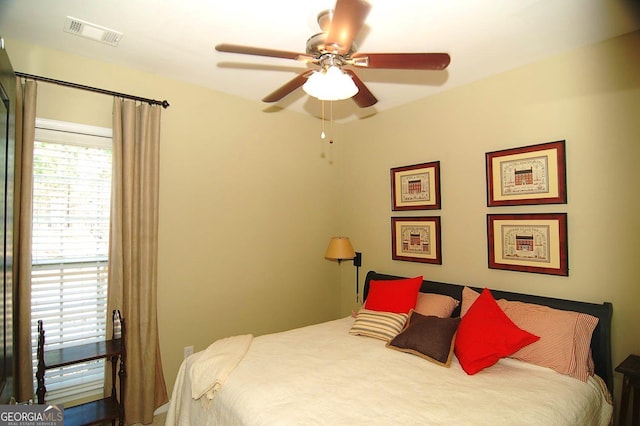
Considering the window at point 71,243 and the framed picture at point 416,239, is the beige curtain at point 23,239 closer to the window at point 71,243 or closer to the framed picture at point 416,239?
the window at point 71,243

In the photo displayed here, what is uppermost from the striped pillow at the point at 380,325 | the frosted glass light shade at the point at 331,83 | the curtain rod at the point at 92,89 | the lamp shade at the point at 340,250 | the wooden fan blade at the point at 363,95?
the curtain rod at the point at 92,89

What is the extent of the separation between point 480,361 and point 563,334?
0.55m

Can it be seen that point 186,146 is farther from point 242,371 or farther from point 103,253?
point 242,371

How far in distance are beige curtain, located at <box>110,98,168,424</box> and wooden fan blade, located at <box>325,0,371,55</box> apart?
1.79m

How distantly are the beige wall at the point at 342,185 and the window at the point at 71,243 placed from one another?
0.23 meters

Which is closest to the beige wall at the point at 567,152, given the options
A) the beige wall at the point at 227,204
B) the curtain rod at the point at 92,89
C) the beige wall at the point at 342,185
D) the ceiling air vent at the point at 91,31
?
the beige wall at the point at 342,185

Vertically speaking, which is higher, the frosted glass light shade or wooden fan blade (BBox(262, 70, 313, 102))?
wooden fan blade (BBox(262, 70, 313, 102))

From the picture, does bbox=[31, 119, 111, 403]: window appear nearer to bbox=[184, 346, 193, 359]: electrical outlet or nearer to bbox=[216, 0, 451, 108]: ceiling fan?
bbox=[184, 346, 193, 359]: electrical outlet

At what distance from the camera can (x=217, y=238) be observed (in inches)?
124

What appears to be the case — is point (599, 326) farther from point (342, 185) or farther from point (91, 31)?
point (91, 31)

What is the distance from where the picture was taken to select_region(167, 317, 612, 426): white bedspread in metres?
1.59

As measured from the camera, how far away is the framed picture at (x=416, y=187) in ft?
10.5

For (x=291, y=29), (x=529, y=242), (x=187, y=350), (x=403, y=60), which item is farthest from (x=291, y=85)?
(x=187, y=350)

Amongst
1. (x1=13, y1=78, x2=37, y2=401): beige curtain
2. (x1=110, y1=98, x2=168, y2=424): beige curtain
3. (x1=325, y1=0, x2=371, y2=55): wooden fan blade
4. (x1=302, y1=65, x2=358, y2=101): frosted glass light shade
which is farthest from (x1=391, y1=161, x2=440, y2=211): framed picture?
A: (x1=13, y1=78, x2=37, y2=401): beige curtain
